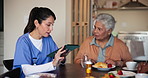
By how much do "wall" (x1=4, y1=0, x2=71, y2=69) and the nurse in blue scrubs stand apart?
3.25 feet

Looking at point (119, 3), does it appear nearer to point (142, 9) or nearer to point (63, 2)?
point (142, 9)

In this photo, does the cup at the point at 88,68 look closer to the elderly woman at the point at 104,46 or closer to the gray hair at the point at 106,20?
the elderly woman at the point at 104,46

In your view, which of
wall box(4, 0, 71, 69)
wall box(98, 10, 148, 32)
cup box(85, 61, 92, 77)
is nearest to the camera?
cup box(85, 61, 92, 77)

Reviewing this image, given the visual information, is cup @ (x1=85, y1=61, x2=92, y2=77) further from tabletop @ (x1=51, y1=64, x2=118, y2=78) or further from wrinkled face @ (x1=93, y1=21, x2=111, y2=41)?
wrinkled face @ (x1=93, y1=21, x2=111, y2=41)

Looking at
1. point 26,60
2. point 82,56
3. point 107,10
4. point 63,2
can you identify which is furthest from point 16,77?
point 107,10

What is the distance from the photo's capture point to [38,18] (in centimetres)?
208

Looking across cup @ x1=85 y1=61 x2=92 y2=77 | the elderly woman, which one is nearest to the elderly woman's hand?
cup @ x1=85 y1=61 x2=92 y2=77

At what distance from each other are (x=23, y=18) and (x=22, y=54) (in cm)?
142

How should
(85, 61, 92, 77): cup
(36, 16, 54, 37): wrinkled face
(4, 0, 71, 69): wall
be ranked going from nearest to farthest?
(85, 61, 92, 77): cup
(36, 16, 54, 37): wrinkled face
(4, 0, 71, 69): wall

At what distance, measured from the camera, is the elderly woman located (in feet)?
8.31

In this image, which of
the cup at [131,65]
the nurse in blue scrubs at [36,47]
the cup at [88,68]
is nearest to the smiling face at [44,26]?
the nurse in blue scrubs at [36,47]

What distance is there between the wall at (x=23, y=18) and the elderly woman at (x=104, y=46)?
0.68 metres

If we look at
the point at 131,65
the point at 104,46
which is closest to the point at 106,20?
the point at 104,46

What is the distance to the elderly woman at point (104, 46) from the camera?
2.53 meters
